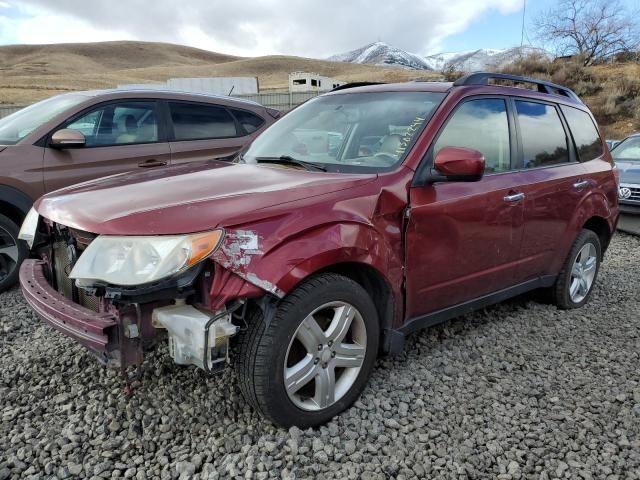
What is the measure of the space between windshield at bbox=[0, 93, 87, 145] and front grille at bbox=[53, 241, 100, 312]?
235 centimetres

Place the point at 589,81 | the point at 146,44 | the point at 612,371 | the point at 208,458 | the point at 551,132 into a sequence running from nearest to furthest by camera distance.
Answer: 1. the point at 208,458
2. the point at 612,371
3. the point at 551,132
4. the point at 589,81
5. the point at 146,44

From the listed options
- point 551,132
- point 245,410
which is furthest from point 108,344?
point 551,132

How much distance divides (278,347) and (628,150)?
908 cm

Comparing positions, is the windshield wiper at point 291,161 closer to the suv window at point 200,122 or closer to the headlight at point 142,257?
the headlight at point 142,257

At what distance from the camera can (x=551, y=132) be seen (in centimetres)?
400

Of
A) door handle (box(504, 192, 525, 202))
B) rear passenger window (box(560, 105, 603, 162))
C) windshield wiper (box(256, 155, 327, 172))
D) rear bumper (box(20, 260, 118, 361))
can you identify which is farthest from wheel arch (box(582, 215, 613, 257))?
rear bumper (box(20, 260, 118, 361))

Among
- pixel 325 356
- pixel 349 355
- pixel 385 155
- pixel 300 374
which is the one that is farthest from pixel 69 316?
pixel 385 155

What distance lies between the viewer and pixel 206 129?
5.66 meters

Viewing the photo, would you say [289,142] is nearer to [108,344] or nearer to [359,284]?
[359,284]

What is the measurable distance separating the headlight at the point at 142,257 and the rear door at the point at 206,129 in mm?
3123

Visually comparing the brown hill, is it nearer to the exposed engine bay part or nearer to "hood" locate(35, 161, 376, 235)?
"hood" locate(35, 161, 376, 235)

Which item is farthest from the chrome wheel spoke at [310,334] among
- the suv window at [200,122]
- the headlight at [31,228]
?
the suv window at [200,122]

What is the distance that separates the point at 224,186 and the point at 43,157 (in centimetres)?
288

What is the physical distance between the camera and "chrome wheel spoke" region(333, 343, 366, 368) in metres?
2.58
